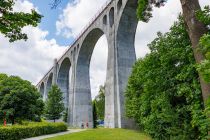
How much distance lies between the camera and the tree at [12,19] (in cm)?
645

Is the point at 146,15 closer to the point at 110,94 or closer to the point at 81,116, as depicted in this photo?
the point at 110,94

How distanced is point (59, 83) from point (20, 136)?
34.4 meters

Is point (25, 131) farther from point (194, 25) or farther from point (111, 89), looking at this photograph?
point (194, 25)

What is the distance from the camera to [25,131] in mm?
20828

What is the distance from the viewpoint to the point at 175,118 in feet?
38.2

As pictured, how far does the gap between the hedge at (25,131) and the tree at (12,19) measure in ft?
44.4

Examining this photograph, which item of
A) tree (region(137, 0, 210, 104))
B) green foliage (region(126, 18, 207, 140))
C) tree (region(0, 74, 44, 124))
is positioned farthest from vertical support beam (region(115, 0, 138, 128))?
tree (region(137, 0, 210, 104))

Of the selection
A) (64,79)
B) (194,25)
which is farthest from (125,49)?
(64,79)

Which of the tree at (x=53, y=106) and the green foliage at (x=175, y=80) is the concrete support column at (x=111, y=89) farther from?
the tree at (x=53, y=106)

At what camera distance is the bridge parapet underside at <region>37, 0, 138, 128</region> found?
26.3 meters

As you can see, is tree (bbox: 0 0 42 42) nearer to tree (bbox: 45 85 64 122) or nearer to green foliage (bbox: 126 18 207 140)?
green foliage (bbox: 126 18 207 140)

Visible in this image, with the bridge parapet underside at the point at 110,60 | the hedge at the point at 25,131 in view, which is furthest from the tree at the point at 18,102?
the bridge parapet underside at the point at 110,60

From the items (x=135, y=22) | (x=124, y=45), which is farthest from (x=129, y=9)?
(x=124, y=45)

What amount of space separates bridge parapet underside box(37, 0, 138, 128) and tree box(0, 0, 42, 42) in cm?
1979
